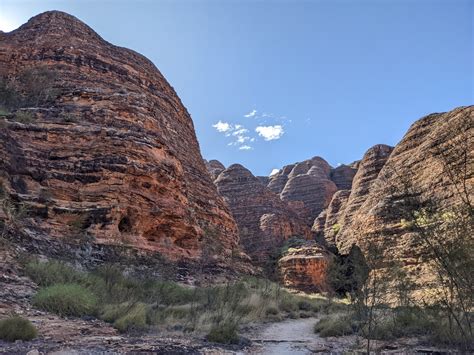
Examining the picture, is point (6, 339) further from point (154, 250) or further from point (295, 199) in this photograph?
point (295, 199)

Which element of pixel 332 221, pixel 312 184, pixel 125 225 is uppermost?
pixel 312 184

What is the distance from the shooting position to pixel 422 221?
21.4ft

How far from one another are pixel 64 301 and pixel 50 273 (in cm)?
233

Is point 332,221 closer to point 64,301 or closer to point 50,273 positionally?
point 50,273

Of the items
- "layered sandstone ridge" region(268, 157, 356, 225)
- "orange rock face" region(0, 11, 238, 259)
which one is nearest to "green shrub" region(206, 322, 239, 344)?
"orange rock face" region(0, 11, 238, 259)

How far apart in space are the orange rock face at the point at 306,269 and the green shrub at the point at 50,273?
2670 cm

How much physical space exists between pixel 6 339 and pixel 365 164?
42337 millimetres

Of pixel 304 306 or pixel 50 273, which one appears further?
pixel 304 306

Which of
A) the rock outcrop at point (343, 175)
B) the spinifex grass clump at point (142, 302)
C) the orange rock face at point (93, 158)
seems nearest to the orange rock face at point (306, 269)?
the orange rock face at point (93, 158)

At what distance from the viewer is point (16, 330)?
617 cm

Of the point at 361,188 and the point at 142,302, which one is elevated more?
the point at 361,188

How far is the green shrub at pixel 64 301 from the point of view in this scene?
8.30 m

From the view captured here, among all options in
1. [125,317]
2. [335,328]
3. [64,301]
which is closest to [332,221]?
[335,328]

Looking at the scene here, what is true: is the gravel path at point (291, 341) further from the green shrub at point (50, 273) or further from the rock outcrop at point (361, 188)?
the rock outcrop at point (361, 188)
